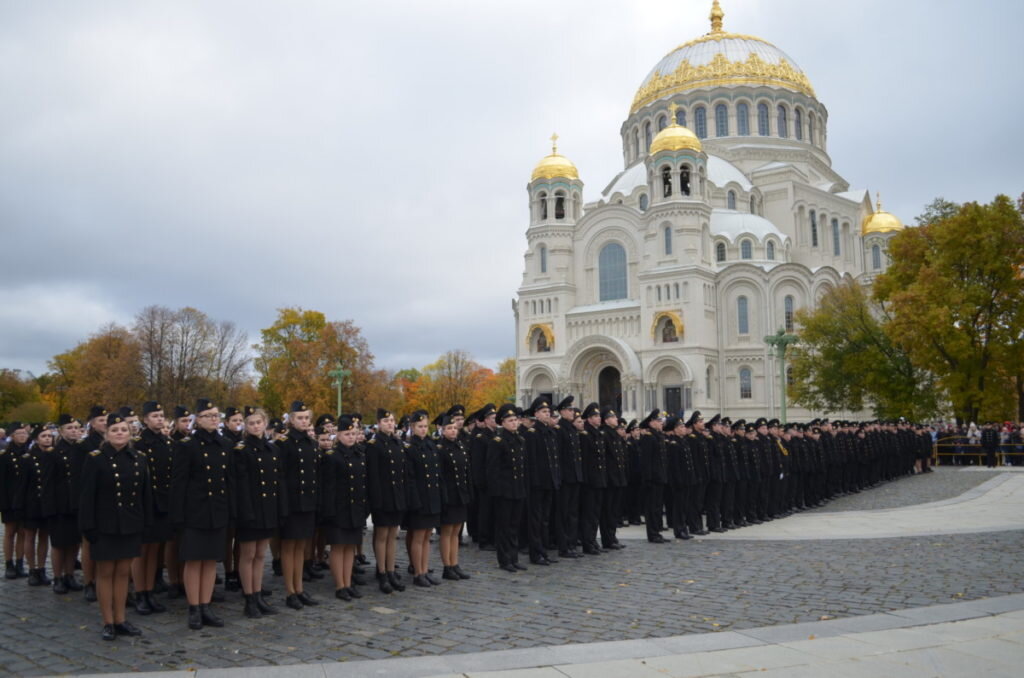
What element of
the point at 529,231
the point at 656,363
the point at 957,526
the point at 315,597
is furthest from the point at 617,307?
the point at 315,597

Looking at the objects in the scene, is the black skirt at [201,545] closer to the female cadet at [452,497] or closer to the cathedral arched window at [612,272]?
the female cadet at [452,497]

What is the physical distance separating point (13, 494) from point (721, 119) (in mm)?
56695

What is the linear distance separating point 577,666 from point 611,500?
6022 millimetres

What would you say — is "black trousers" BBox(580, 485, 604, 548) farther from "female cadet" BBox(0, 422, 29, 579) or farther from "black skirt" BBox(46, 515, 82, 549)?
"female cadet" BBox(0, 422, 29, 579)

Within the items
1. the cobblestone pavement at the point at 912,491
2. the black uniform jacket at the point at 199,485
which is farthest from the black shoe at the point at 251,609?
the cobblestone pavement at the point at 912,491

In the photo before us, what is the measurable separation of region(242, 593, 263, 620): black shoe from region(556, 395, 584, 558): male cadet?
457 cm

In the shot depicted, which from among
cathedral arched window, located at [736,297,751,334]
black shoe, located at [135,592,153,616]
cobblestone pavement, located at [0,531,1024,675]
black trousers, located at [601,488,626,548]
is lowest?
cobblestone pavement, located at [0,531,1024,675]

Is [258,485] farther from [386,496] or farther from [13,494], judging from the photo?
[13,494]

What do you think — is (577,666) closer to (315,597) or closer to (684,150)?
(315,597)

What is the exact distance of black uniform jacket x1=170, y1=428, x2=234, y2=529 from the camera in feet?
22.9

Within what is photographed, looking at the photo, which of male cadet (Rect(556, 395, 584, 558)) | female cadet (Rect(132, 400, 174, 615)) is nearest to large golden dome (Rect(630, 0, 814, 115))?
male cadet (Rect(556, 395, 584, 558))

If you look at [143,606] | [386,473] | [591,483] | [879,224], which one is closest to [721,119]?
[879,224]

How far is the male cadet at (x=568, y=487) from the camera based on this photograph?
35.0 ft

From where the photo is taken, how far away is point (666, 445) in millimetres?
12719
